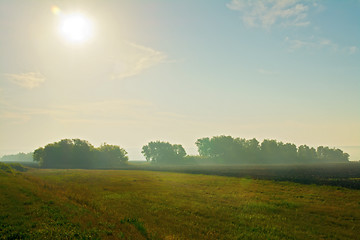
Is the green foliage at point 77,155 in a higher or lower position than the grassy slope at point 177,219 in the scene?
higher

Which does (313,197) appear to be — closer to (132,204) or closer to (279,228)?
(279,228)

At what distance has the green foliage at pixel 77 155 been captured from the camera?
135000mm

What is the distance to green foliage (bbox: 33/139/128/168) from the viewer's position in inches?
5315

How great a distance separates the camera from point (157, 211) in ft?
74.2

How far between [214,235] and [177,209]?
326 inches

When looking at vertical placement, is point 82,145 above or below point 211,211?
above

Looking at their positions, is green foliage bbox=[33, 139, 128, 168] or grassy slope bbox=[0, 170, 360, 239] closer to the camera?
grassy slope bbox=[0, 170, 360, 239]

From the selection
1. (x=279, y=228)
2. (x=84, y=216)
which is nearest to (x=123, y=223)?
(x=84, y=216)

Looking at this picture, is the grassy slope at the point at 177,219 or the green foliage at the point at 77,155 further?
the green foliage at the point at 77,155

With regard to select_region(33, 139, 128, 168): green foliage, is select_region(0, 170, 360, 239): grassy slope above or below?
below

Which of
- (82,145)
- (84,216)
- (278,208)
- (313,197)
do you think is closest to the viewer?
(84,216)

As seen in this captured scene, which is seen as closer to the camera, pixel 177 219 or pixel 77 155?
pixel 177 219

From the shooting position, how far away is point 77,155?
146 meters

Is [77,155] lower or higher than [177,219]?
higher
